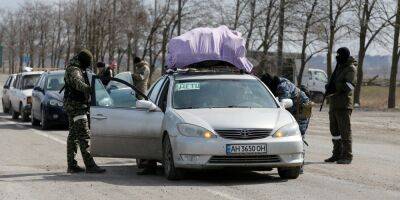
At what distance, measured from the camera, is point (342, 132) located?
12938mm

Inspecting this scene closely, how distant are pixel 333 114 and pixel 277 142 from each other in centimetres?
334

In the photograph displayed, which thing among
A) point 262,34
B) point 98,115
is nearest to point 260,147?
point 98,115

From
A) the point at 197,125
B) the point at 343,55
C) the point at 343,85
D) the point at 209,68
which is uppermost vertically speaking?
the point at 343,55

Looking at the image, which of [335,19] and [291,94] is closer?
[291,94]

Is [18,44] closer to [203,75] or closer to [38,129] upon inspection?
[38,129]

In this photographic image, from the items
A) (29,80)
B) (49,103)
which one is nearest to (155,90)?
(49,103)

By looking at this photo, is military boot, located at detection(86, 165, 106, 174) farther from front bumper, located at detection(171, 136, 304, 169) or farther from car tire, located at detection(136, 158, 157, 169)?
front bumper, located at detection(171, 136, 304, 169)

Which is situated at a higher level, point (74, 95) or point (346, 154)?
point (74, 95)

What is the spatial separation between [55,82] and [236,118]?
45.6ft

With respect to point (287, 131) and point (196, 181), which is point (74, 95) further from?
point (287, 131)

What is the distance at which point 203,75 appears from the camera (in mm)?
11555

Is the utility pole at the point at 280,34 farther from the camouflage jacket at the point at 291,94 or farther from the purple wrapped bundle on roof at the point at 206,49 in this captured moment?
the purple wrapped bundle on roof at the point at 206,49

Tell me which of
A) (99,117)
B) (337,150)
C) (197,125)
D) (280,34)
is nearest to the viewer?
(197,125)

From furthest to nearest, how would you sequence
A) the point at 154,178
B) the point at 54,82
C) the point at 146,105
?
the point at 54,82
the point at 154,178
the point at 146,105
